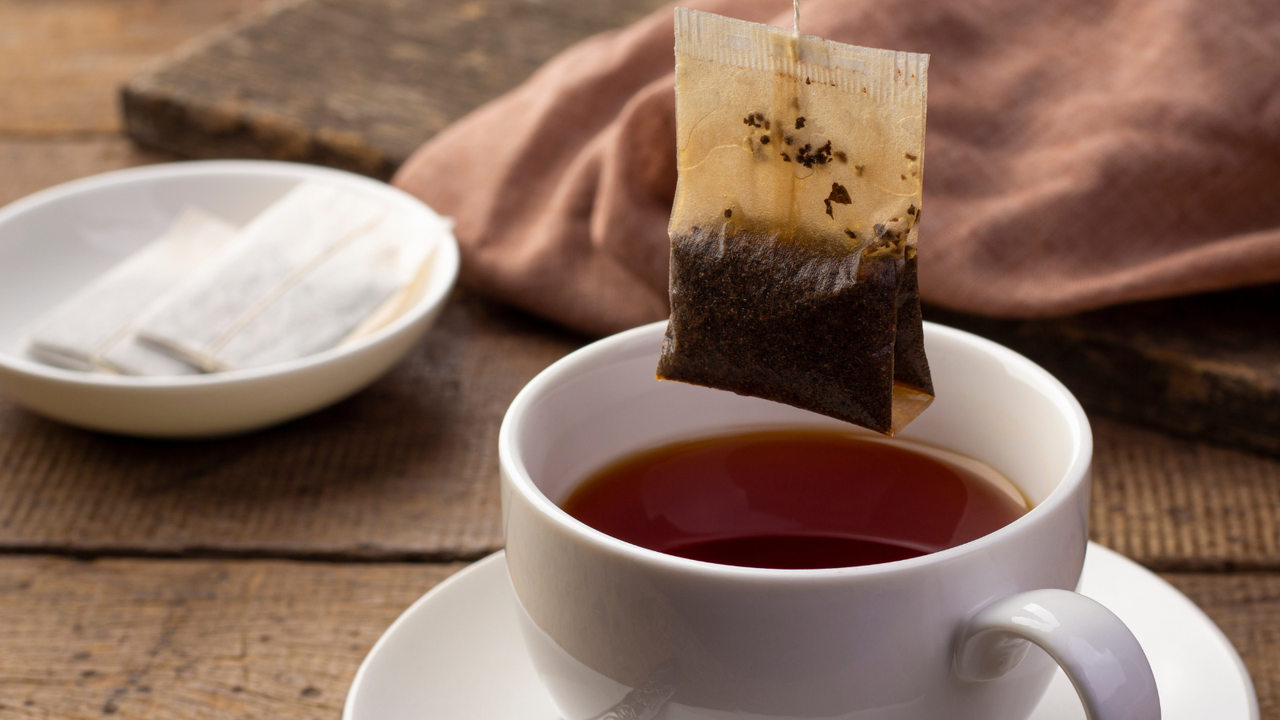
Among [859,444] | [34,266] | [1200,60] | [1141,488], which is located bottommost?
[34,266]

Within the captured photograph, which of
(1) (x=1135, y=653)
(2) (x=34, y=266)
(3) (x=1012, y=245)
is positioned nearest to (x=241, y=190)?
(2) (x=34, y=266)

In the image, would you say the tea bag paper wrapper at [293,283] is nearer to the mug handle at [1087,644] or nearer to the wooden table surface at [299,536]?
the wooden table surface at [299,536]

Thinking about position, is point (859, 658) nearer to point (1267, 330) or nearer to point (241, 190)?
point (1267, 330)

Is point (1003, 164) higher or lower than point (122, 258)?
higher

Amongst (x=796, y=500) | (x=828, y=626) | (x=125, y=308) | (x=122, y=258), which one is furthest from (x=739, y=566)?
(x=122, y=258)

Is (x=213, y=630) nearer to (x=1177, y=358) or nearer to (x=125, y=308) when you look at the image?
(x=125, y=308)

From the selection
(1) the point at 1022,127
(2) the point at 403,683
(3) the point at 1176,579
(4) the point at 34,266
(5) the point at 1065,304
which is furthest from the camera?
(4) the point at 34,266

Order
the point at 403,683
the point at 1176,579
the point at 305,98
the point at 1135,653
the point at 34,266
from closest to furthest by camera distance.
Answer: the point at 1135,653 → the point at 403,683 → the point at 1176,579 → the point at 34,266 → the point at 305,98
